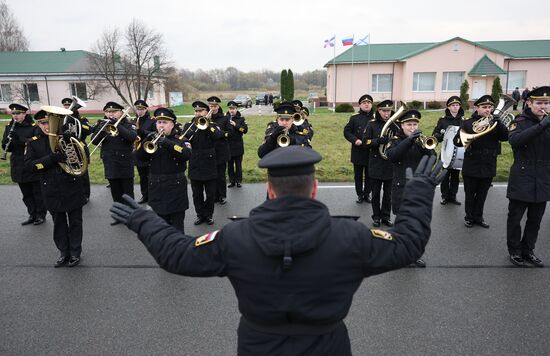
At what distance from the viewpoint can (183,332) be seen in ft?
12.6

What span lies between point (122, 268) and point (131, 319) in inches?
52.3

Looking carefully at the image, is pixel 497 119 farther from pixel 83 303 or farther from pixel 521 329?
pixel 83 303

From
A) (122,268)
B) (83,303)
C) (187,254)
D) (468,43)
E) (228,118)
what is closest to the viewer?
(187,254)

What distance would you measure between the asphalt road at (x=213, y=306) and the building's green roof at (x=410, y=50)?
27999 mm

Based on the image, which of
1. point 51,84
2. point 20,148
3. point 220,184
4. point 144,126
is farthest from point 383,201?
point 51,84

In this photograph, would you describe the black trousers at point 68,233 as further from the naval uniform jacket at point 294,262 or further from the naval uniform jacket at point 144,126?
the naval uniform jacket at point 294,262

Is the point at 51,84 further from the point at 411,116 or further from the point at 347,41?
the point at 411,116

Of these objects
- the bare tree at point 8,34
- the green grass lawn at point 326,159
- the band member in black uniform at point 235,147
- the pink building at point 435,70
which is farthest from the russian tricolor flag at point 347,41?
the bare tree at point 8,34

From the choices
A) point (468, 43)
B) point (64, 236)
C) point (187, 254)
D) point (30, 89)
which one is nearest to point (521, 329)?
point (187, 254)

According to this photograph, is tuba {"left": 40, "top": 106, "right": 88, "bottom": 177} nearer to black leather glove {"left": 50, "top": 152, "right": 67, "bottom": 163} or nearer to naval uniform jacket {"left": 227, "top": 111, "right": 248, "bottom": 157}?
black leather glove {"left": 50, "top": 152, "right": 67, "bottom": 163}

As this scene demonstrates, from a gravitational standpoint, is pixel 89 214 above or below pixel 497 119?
below

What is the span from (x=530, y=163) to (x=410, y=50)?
103 ft

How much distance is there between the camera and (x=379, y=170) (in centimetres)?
682

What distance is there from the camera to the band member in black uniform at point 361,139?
798 cm
